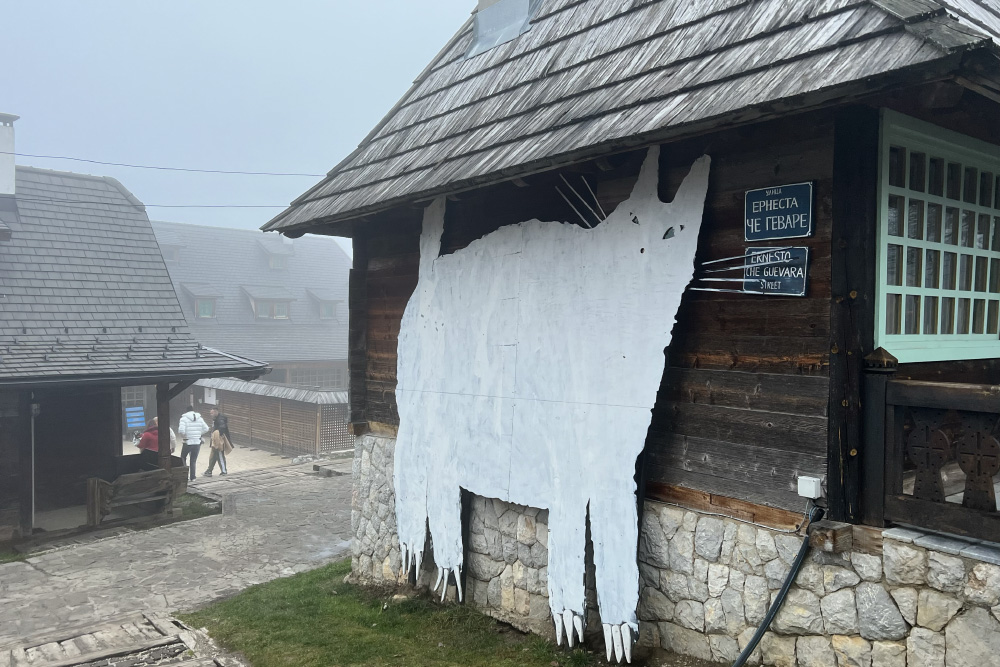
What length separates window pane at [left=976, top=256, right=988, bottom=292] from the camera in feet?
16.0

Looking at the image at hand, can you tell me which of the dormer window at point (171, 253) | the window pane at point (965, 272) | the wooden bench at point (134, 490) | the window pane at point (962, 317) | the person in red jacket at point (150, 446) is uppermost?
the dormer window at point (171, 253)

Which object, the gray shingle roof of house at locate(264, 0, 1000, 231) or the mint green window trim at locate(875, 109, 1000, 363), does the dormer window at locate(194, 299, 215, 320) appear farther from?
the mint green window trim at locate(875, 109, 1000, 363)

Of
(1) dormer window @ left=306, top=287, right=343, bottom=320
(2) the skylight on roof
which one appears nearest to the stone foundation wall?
(2) the skylight on roof

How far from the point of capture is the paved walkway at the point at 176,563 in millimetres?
7918

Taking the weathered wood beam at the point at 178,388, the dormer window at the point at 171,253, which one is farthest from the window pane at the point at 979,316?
the dormer window at the point at 171,253

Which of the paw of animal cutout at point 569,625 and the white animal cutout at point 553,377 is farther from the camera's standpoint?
the paw of animal cutout at point 569,625

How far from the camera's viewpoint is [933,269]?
4.51 meters

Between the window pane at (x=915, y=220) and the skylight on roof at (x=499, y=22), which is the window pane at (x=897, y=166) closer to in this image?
the window pane at (x=915, y=220)

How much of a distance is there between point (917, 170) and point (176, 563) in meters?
9.14

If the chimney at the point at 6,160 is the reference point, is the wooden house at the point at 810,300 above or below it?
below

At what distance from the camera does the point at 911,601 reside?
149 inches

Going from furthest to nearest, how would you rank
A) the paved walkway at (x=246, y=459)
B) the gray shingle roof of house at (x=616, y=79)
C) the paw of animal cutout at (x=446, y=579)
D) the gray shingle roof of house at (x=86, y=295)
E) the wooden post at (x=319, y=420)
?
the wooden post at (x=319, y=420) → the paved walkway at (x=246, y=459) → the gray shingle roof of house at (x=86, y=295) → the paw of animal cutout at (x=446, y=579) → the gray shingle roof of house at (x=616, y=79)

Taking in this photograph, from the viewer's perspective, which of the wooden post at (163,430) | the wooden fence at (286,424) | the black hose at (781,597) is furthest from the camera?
the wooden fence at (286,424)

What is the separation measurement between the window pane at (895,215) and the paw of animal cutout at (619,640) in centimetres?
294
